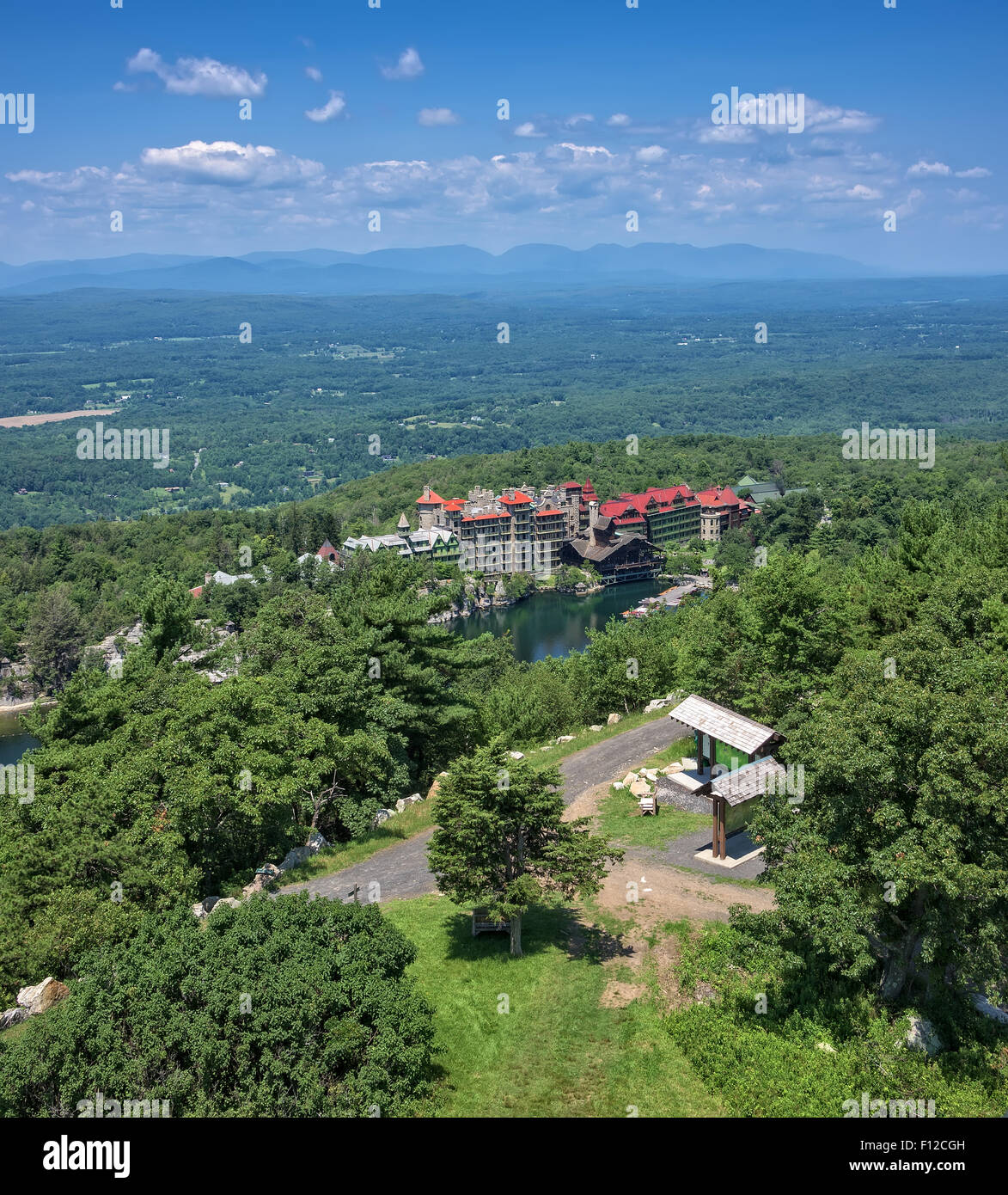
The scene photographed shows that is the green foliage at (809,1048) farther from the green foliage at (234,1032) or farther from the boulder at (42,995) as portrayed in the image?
the boulder at (42,995)

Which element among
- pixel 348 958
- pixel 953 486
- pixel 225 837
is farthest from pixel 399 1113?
pixel 953 486

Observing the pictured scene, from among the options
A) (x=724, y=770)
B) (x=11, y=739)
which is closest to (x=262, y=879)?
(x=724, y=770)

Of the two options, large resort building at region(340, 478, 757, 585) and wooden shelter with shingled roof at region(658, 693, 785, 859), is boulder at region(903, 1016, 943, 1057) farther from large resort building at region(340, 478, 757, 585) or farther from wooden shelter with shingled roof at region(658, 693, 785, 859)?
large resort building at region(340, 478, 757, 585)

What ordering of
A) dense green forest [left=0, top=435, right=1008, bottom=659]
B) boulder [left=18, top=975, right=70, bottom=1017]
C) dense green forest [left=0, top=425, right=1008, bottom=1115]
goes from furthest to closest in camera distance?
dense green forest [left=0, top=435, right=1008, bottom=659], boulder [left=18, top=975, right=70, bottom=1017], dense green forest [left=0, top=425, right=1008, bottom=1115]

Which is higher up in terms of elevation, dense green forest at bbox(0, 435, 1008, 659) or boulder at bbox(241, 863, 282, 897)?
dense green forest at bbox(0, 435, 1008, 659)

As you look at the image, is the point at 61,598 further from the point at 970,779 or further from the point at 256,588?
the point at 970,779

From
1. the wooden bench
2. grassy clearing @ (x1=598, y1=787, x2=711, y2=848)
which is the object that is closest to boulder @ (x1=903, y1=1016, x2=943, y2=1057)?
the wooden bench
